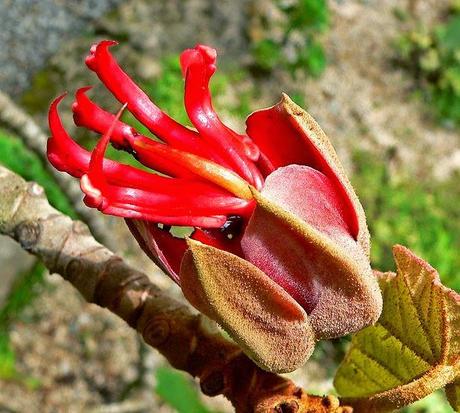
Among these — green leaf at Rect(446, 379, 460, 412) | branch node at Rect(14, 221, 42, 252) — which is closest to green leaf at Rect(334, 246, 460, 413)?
green leaf at Rect(446, 379, 460, 412)

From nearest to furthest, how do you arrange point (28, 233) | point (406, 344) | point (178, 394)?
point (406, 344) → point (28, 233) → point (178, 394)

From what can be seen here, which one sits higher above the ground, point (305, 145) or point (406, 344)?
point (305, 145)

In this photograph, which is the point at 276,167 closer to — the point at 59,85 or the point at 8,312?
the point at 8,312

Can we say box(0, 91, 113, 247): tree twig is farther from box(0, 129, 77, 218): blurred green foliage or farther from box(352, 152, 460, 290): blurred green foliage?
box(352, 152, 460, 290): blurred green foliage

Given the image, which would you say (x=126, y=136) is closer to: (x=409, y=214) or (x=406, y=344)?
(x=406, y=344)

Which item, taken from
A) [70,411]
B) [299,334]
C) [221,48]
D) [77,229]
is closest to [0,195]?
[77,229]

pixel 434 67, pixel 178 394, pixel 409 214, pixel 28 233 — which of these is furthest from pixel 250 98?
pixel 28 233

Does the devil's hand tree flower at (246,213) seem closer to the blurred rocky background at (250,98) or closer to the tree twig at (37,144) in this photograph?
the tree twig at (37,144)
